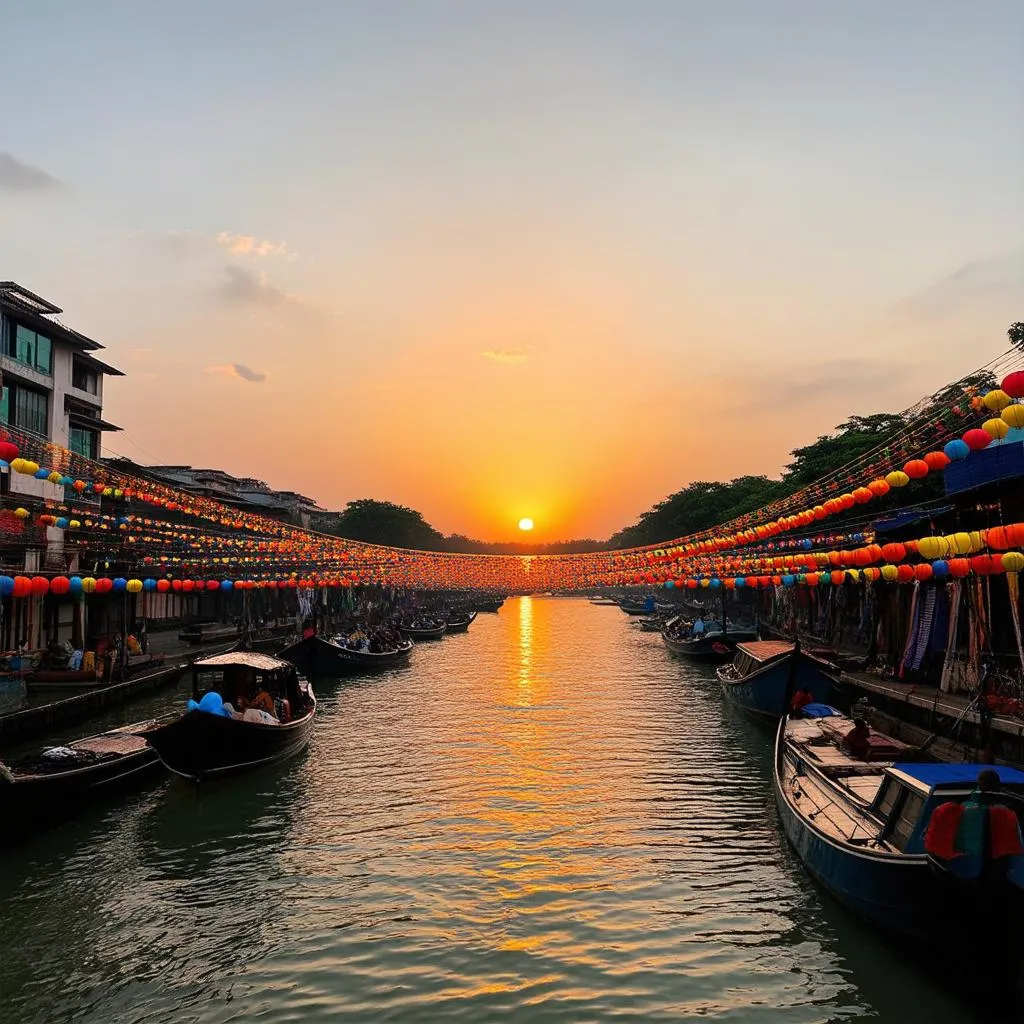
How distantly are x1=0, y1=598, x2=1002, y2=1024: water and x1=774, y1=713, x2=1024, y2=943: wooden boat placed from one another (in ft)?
1.97

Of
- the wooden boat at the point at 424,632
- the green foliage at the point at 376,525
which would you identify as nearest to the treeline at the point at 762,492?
the green foliage at the point at 376,525

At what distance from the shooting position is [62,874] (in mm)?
13523

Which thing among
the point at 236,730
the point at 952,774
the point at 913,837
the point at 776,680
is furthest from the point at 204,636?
the point at 952,774

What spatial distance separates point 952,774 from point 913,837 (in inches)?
41.1

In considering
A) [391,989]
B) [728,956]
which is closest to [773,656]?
[728,956]

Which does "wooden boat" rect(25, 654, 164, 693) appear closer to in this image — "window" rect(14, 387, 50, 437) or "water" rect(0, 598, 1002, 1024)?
"water" rect(0, 598, 1002, 1024)

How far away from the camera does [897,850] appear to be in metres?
10.7

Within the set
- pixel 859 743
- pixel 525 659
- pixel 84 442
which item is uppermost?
pixel 84 442

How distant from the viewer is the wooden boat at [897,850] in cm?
908

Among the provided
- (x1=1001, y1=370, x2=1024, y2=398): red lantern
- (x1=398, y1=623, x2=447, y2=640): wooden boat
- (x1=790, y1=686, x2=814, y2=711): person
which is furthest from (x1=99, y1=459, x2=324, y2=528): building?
(x1=1001, y1=370, x2=1024, y2=398): red lantern

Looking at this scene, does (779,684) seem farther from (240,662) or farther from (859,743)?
(240,662)

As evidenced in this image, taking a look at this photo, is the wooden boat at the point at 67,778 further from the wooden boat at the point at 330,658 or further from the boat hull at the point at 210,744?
the wooden boat at the point at 330,658

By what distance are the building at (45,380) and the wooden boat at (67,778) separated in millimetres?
20821

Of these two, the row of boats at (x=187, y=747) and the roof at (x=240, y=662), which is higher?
the roof at (x=240, y=662)
